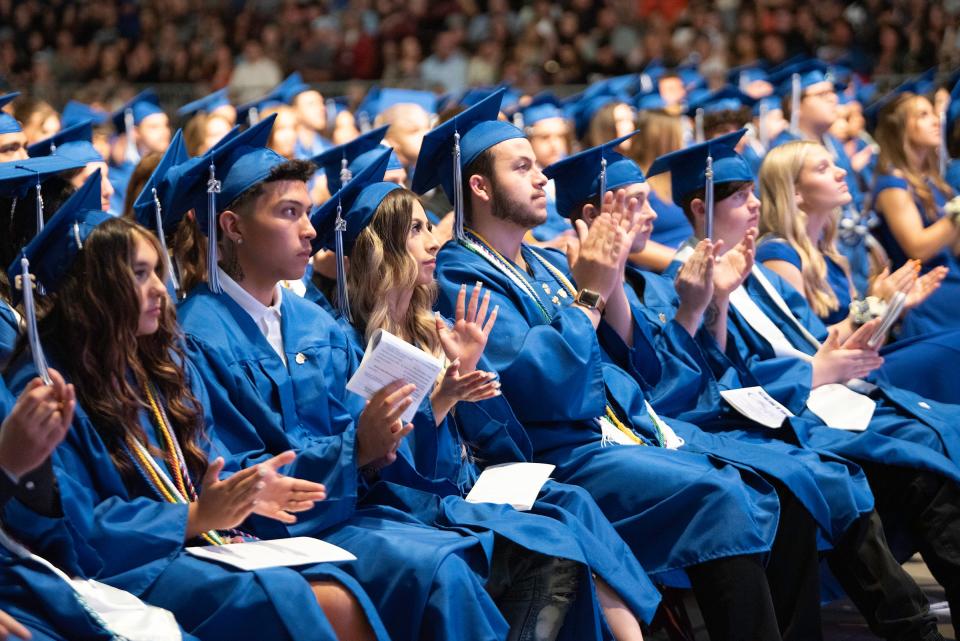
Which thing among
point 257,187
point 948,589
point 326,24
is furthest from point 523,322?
point 326,24

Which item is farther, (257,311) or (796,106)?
(796,106)

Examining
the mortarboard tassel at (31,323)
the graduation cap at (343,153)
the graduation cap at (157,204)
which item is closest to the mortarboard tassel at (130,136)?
the graduation cap at (343,153)

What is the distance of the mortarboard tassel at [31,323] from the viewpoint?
3088 mm

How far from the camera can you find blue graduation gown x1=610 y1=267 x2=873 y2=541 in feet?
14.9

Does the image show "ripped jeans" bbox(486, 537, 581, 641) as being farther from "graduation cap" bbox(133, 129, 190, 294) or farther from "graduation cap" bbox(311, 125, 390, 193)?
"graduation cap" bbox(311, 125, 390, 193)

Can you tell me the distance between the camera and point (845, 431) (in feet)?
16.8

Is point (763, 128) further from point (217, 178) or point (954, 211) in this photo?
point (217, 178)

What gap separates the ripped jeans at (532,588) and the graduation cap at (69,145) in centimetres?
234

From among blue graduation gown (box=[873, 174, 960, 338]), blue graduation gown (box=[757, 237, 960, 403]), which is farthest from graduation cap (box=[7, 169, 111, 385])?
blue graduation gown (box=[873, 174, 960, 338])

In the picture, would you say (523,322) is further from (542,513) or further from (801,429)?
(801,429)

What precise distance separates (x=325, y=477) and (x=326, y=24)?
39.4 feet

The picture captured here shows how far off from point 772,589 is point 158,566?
211 centimetres

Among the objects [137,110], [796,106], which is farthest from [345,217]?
[796,106]

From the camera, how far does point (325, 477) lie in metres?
3.61
